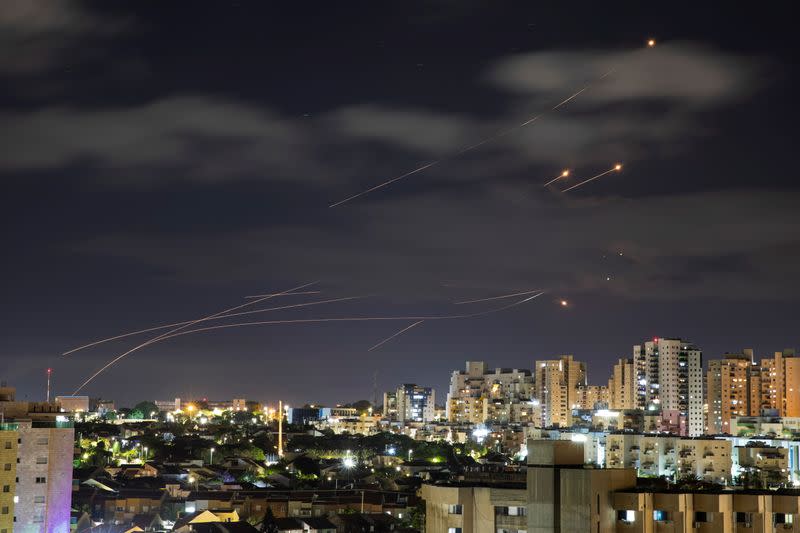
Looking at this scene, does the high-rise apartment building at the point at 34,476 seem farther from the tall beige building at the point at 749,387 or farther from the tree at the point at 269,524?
the tall beige building at the point at 749,387

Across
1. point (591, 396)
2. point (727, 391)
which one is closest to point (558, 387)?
point (591, 396)

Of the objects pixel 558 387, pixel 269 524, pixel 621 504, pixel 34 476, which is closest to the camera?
pixel 621 504

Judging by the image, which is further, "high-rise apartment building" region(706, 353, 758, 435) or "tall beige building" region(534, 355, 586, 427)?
"tall beige building" region(534, 355, 586, 427)

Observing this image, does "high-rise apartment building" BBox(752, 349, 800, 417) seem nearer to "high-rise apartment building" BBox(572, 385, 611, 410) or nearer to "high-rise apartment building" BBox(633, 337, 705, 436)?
"high-rise apartment building" BBox(633, 337, 705, 436)

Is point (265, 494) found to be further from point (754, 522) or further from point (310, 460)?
point (754, 522)

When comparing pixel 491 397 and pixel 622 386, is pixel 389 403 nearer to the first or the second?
pixel 491 397

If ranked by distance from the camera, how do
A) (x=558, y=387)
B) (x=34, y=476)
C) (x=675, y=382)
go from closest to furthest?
1. (x=34, y=476)
2. (x=675, y=382)
3. (x=558, y=387)

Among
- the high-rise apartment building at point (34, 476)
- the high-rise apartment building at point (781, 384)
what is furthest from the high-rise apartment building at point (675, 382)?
the high-rise apartment building at point (34, 476)

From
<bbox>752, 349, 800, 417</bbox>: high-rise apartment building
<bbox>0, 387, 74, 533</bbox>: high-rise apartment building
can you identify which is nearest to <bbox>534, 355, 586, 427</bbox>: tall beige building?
<bbox>752, 349, 800, 417</bbox>: high-rise apartment building
